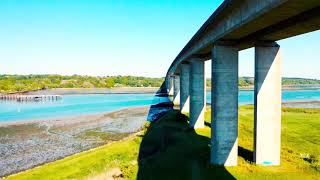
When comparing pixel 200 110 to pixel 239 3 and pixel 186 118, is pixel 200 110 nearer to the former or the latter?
pixel 186 118

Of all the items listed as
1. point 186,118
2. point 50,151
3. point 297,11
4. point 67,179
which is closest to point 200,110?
point 186,118

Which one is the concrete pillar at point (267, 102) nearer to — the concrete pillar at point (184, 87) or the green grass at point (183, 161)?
the green grass at point (183, 161)

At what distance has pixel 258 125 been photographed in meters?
22.8

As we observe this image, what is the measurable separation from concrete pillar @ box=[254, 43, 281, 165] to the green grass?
1105 millimetres

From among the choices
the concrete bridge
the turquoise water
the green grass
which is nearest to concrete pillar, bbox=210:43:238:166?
the concrete bridge

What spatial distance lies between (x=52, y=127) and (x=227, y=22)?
40848 millimetres

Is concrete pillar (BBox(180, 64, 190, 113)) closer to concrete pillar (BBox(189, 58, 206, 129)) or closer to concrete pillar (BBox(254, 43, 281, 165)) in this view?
concrete pillar (BBox(189, 58, 206, 129))

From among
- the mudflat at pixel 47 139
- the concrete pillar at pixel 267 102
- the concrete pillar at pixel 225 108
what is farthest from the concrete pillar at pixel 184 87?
the concrete pillar at pixel 267 102

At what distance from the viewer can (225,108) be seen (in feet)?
81.1

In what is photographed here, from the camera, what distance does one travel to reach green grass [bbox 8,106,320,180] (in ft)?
72.8

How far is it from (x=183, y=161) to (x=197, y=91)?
→ 1646 cm

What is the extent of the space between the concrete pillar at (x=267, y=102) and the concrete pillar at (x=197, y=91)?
18.0m

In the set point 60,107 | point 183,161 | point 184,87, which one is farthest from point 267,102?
point 60,107

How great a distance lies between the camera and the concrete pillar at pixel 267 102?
2241 centimetres
